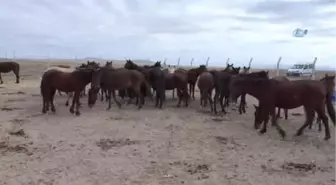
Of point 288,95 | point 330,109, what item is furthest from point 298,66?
point 288,95

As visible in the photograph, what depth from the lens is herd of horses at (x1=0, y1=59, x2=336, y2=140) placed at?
9703 millimetres

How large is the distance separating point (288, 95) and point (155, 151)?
4.00m

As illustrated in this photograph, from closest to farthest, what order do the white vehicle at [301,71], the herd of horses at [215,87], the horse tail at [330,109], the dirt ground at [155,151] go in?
the dirt ground at [155,151] → the herd of horses at [215,87] → the horse tail at [330,109] → the white vehicle at [301,71]

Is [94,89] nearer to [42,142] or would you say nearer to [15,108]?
[15,108]

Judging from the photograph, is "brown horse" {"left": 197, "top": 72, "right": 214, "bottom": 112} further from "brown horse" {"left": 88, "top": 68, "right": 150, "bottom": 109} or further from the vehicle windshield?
the vehicle windshield

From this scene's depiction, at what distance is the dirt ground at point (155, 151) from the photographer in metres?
6.32

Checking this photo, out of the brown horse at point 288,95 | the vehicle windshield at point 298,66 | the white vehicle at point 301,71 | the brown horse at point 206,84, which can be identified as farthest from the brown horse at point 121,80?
the vehicle windshield at point 298,66

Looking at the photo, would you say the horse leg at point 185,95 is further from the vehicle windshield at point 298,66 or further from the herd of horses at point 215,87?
the vehicle windshield at point 298,66

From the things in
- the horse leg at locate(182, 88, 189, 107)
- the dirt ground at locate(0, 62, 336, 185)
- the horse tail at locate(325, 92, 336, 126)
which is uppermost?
the horse tail at locate(325, 92, 336, 126)

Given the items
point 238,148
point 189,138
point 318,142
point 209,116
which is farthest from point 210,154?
point 209,116

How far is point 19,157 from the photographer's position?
738cm

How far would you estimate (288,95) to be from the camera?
9.73m

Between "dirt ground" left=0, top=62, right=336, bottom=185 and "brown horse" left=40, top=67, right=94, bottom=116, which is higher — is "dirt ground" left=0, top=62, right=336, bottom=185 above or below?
below

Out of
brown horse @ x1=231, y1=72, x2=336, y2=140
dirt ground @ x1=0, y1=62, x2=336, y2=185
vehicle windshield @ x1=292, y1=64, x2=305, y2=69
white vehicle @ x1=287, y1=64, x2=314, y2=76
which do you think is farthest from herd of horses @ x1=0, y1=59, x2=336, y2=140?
vehicle windshield @ x1=292, y1=64, x2=305, y2=69
